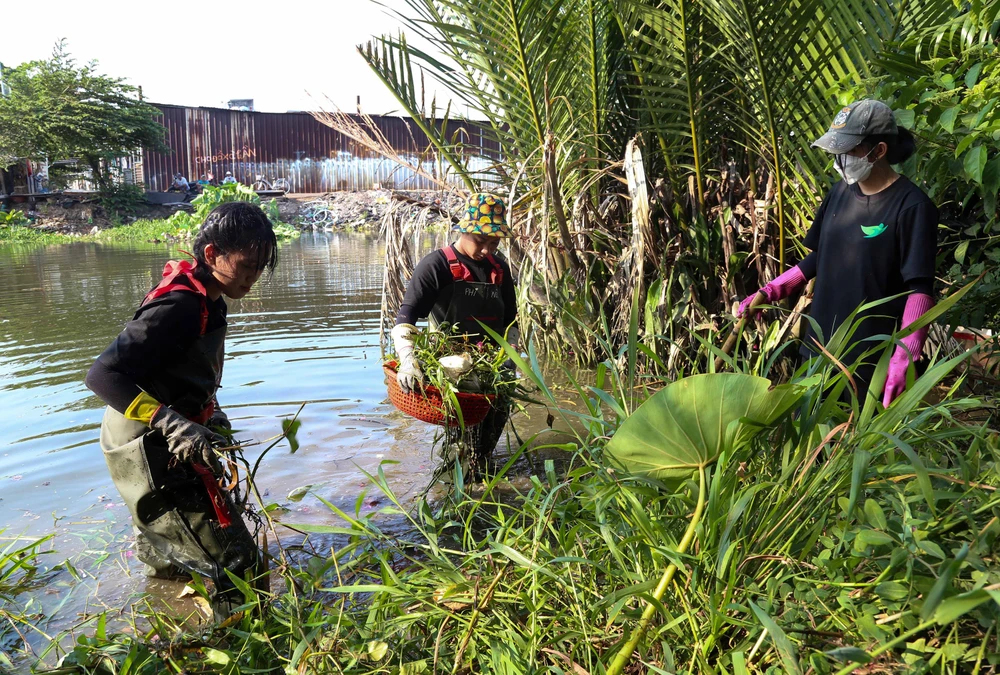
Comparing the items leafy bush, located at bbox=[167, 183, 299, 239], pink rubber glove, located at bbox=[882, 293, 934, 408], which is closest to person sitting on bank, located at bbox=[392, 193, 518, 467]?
pink rubber glove, located at bbox=[882, 293, 934, 408]

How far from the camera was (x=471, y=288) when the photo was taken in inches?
166

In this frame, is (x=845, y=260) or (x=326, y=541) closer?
(x=845, y=260)

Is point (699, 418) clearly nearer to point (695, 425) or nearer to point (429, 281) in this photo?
point (695, 425)

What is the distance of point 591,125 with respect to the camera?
5.89 m

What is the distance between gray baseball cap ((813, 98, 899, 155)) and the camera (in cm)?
295

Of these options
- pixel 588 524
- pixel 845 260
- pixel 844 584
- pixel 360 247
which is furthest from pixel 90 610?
pixel 360 247

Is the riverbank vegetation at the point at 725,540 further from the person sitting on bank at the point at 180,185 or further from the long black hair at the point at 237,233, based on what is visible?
the person sitting on bank at the point at 180,185

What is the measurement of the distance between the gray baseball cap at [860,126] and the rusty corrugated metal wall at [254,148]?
29977mm

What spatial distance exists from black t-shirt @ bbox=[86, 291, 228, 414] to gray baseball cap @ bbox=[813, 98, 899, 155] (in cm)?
253

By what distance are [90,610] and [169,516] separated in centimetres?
76

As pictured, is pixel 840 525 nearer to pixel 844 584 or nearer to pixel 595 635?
pixel 844 584

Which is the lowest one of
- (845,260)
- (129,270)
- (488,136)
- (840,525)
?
(129,270)

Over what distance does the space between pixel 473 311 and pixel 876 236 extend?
6.83ft

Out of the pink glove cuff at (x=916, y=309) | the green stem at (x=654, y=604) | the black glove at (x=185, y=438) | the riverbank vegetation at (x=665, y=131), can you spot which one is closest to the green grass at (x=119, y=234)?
the riverbank vegetation at (x=665, y=131)
